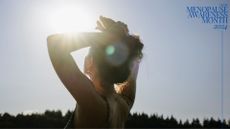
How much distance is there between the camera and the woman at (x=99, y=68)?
12.4 feet

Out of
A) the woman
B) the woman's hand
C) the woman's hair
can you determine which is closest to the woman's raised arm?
the woman

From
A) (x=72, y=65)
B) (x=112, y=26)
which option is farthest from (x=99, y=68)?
(x=72, y=65)

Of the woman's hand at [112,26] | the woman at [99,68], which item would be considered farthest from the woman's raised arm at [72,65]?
the woman's hand at [112,26]

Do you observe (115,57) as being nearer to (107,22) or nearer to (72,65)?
(107,22)

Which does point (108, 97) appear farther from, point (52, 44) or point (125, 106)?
point (52, 44)

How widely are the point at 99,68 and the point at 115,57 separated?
0.16m

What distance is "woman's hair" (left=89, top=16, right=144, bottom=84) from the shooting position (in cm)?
427

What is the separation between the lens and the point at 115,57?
433 cm

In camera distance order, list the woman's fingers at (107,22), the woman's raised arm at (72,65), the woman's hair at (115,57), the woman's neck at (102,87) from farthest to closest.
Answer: the woman's fingers at (107,22) < the woman's neck at (102,87) < the woman's hair at (115,57) < the woman's raised arm at (72,65)

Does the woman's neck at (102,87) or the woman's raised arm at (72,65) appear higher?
the woman's raised arm at (72,65)

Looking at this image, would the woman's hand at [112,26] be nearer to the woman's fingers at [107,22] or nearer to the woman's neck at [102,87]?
the woman's fingers at [107,22]

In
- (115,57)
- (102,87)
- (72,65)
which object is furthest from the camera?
(102,87)

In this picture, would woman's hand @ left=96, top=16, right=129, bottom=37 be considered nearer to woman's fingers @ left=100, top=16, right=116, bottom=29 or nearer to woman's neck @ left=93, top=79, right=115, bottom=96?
woman's fingers @ left=100, top=16, right=116, bottom=29

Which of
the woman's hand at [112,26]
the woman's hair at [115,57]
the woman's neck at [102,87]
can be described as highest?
the woman's hand at [112,26]
